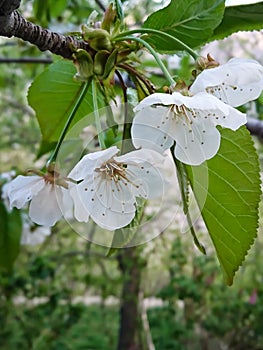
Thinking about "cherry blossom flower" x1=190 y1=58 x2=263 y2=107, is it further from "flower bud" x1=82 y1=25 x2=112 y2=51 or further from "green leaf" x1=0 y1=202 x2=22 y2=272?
"green leaf" x1=0 y1=202 x2=22 y2=272

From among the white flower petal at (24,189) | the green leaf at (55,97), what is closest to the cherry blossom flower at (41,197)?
the white flower petal at (24,189)

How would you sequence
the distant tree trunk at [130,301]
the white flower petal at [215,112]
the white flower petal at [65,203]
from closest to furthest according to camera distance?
the white flower petal at [215,112] < the white flower petal at [65,203] < the distant tree trunk at [130,301]

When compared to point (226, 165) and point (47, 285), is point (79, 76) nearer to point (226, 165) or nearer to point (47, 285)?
point (226, 165)

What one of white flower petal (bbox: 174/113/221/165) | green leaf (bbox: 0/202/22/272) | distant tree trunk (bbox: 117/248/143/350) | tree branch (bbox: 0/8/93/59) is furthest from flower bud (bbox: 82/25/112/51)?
distant tree trunk (bbox: 117/248/143/350)

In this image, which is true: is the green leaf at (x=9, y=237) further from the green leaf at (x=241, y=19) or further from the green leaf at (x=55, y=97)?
the green leaf at (x=241, y=19)

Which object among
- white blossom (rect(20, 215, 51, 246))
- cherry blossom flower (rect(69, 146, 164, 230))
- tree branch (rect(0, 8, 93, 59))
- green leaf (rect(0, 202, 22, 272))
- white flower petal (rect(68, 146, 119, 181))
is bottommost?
white blossom (rect(20, 215, 51, 246))
